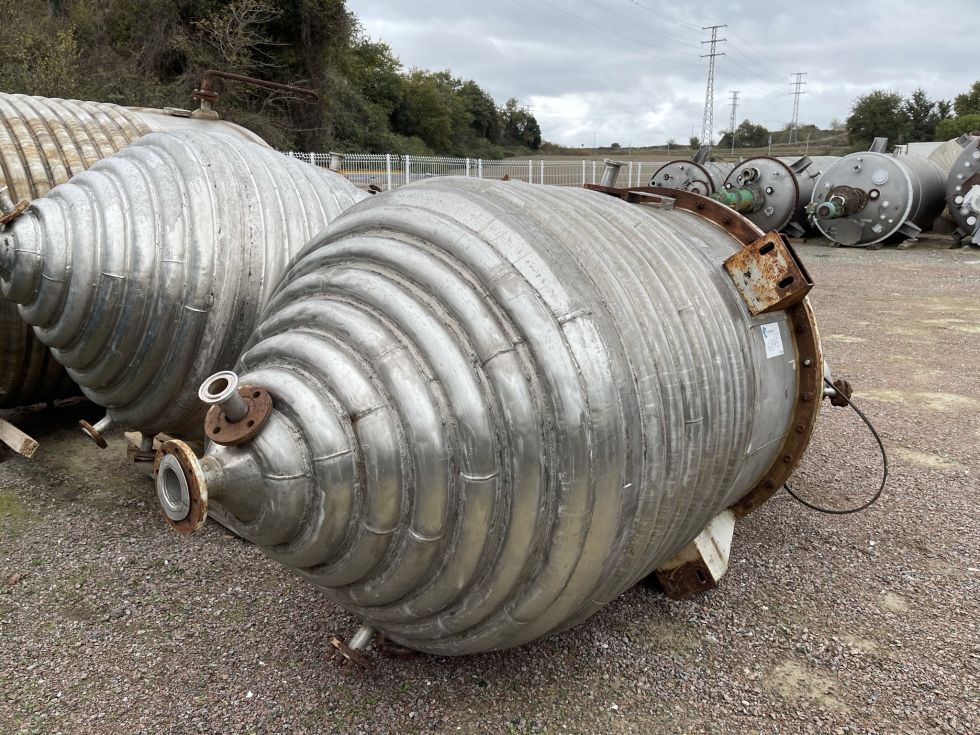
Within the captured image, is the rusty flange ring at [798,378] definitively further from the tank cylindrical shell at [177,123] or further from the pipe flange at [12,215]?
the tank cylindrical shell at [177,123]

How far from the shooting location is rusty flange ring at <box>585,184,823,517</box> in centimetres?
261

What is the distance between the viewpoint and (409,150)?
32.8m

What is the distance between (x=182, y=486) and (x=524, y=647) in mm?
1357

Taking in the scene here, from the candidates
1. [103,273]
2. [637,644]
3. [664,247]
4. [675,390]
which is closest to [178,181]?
[103,273]

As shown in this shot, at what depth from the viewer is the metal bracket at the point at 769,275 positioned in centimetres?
227

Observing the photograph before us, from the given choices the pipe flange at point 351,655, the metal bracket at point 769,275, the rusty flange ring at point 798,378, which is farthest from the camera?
the rusty flange ring at point 798,378

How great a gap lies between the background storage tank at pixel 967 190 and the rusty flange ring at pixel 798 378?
11.2 m

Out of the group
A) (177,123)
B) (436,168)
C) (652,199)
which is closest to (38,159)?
(177,123)

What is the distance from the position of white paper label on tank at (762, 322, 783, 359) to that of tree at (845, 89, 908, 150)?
44976 mm

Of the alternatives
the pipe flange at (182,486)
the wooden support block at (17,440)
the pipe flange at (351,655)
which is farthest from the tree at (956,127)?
the pipe flange at (182,486)

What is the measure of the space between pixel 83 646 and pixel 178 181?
1.84m

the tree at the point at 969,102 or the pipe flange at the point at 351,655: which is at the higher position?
the tree at the point at 969,102

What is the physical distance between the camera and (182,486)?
62.8 inches

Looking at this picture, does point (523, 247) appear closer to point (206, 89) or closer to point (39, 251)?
point (39, 251)
